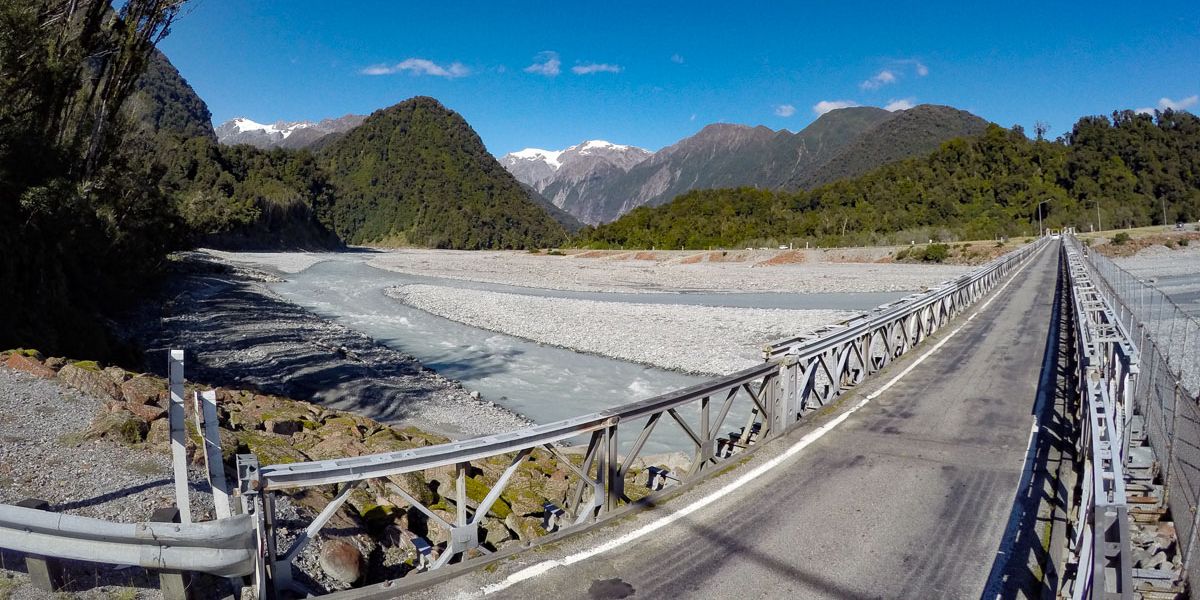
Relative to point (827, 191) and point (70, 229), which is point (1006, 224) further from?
point (70, 229)

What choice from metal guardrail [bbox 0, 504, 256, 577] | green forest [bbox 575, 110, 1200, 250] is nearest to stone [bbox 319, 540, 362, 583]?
metal guardrail [bbox 0, 504, 256, 577]

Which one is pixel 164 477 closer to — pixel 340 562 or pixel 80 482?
pixel 80 482

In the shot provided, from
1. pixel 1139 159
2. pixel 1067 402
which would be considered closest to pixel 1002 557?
pixel 1067 402

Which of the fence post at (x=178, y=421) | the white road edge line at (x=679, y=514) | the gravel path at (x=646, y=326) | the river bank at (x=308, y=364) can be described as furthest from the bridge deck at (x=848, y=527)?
the gravel path at (x=646, y=326)

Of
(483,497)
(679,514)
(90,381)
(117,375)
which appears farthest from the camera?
(117,375)

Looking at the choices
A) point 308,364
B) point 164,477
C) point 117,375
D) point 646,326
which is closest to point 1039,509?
point 164,477

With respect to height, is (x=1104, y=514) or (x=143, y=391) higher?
(x=1104, y=514)
